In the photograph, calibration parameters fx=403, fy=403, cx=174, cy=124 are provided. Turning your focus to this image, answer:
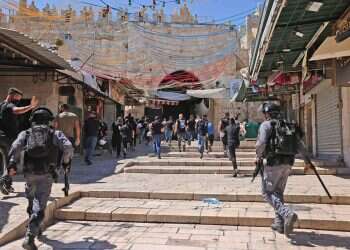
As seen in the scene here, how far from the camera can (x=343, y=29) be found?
809 cm

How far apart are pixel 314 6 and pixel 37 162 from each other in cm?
575

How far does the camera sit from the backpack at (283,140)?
522cm

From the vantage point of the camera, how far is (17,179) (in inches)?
358

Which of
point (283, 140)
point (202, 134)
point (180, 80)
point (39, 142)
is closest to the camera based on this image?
point (39, 142)

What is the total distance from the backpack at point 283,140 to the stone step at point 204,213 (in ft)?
4.04

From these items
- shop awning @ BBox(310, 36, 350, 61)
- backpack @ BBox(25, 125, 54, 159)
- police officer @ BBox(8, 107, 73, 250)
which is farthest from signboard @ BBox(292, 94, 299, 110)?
backpack @ BBox(25, 125, 54, 159)

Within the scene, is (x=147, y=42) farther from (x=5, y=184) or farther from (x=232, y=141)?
(x=5, y=184)

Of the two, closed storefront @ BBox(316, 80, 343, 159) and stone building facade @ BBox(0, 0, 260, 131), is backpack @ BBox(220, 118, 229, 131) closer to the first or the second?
closed storefront @ BBox(316, 80, 343, 159)

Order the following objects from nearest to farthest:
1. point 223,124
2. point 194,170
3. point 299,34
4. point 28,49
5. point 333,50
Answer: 1. point 333,50
2. point 299,34
3. point 28,49
4. point 194,170
5. point 223,124

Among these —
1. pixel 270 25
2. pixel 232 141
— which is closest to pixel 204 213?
pixel 270 25

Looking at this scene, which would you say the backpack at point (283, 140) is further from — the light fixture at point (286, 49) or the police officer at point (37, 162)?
the light fixture at point (286, 49)

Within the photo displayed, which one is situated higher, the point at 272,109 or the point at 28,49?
the point at 28,49

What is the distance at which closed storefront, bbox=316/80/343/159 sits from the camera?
1137cm

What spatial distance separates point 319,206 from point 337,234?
1.22 meters
